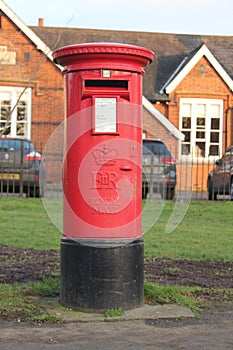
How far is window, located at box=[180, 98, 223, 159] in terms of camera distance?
29.7 m

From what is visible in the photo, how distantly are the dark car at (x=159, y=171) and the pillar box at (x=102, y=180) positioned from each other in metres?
9.39

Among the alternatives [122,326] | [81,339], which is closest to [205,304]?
[122,326]

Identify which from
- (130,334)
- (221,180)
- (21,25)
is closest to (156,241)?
(130,334)

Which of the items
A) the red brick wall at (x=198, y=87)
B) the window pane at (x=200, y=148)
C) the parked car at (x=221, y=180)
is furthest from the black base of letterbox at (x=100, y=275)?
the red brick wall at (x=198, y=87)

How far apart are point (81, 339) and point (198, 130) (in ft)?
82.8

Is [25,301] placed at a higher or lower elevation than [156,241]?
lower

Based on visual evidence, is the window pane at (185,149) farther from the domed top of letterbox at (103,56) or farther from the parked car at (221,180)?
the domed top of letterbox at (103,56)

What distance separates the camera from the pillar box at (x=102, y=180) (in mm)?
5949

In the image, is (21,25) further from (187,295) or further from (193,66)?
(187,295)

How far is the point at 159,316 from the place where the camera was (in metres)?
5.84

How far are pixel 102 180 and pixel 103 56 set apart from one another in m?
1.06

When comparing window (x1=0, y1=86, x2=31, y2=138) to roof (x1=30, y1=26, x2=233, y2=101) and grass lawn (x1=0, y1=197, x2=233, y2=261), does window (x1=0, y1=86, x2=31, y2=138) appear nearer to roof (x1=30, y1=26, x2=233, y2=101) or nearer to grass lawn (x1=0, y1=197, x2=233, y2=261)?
roof (x1=30, y1=26, x2=233, y2=101)

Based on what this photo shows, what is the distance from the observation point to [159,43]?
33.2 meters

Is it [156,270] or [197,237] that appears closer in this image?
[156,270]
